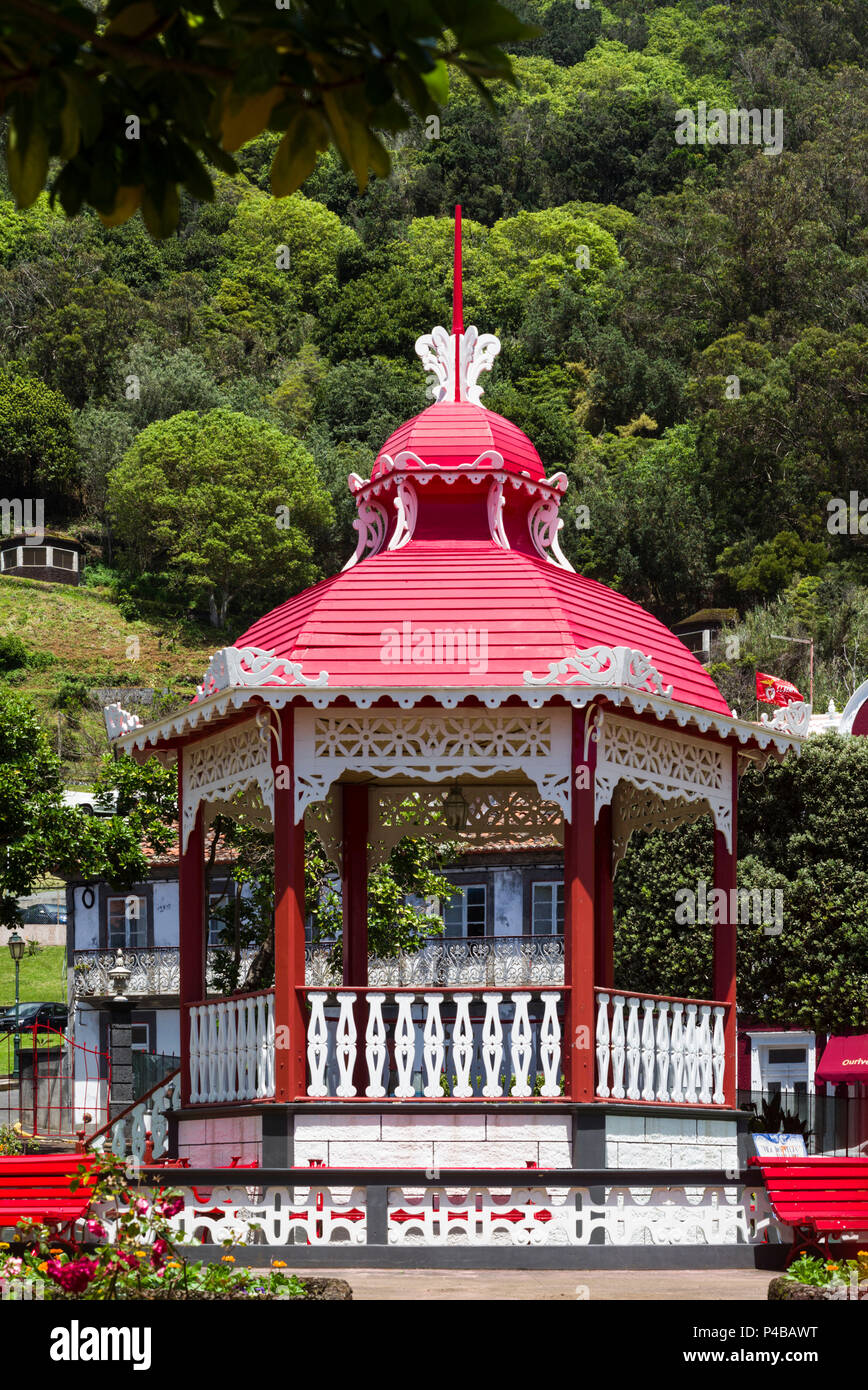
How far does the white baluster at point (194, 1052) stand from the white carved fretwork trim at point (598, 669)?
409 cm

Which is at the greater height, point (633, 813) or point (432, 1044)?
point (633, 813)

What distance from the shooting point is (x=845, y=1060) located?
3672 cm

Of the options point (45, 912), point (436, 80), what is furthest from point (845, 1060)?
point (45, 912)

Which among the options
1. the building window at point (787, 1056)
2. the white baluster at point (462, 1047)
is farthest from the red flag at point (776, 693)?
the building window at point (787, 1056)

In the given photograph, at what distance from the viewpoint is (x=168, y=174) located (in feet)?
13.7

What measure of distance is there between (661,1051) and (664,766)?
2.35m

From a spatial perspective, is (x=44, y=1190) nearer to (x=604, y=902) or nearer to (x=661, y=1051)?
(x=661, y=1051)

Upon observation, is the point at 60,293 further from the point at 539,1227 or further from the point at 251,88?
the point at 251,88

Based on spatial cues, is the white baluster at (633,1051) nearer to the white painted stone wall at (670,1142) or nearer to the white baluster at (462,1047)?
the white painted stone wall at (670,1142)

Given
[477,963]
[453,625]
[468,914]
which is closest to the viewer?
[453,625]

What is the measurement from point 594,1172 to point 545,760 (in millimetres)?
3107

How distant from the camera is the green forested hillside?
73250mm

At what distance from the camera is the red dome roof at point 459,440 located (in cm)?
1614

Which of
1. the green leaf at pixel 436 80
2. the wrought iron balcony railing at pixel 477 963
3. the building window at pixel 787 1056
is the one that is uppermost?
the green leaf at pixel 436 80
